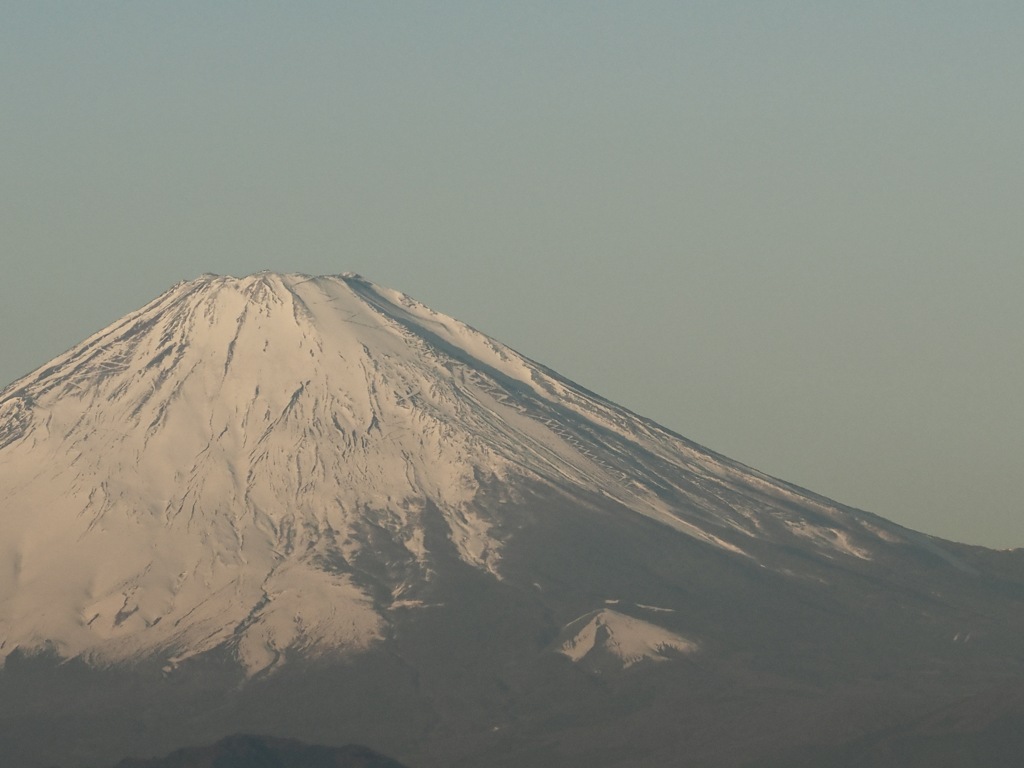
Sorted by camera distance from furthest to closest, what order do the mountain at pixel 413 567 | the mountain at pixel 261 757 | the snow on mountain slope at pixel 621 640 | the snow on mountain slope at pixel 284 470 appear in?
the snow on mountain slope at pixel 284 470 < the snow on mountain slope at pixel 621 640 < the mountain at pixel 413 567 < the mountain at pixel 261 757

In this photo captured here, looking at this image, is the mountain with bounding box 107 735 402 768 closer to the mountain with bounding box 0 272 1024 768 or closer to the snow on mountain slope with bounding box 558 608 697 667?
the mountain with bounding box 0 272 1024 768

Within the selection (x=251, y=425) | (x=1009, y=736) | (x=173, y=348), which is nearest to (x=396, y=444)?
(x=251, y=425)

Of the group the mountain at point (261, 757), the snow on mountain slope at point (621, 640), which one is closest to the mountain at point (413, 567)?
the snow on mountain slope at point (621, 640)

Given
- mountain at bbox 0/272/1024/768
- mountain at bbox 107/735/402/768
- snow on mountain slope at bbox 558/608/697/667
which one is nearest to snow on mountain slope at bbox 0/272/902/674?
mountain at bbox 0/272/1024/768

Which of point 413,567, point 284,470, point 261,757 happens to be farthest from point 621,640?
point 261,757

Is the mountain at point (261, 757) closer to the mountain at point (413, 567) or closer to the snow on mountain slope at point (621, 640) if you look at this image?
the mountain at point (413, 567)

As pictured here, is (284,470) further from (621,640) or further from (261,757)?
(261,757)
